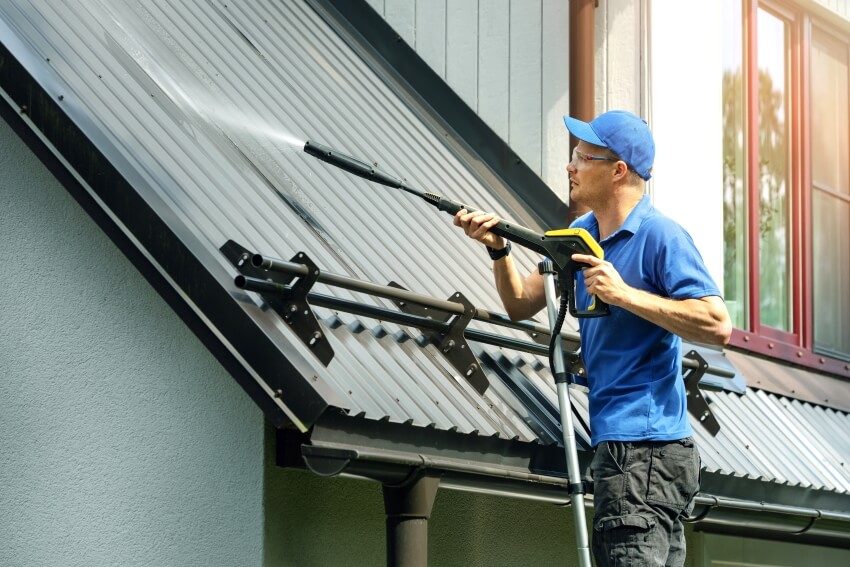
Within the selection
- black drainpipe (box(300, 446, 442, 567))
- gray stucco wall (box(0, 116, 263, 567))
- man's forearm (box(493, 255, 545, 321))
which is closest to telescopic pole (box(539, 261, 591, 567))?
man's forearm (box(493, 255, 545, 321))

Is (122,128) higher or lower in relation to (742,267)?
lower

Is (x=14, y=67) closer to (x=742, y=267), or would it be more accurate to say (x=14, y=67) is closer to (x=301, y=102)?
(x=301, y=102)

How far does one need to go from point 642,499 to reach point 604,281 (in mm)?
719

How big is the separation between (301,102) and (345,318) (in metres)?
1.64

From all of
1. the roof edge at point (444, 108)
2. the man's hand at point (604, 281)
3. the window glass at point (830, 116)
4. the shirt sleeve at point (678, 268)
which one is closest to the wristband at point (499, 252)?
the man's hand at point (604, 281)

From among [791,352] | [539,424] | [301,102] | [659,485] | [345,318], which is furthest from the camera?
[791,352]

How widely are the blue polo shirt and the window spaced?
3701 millimetres

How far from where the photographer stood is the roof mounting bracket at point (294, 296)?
4.89m

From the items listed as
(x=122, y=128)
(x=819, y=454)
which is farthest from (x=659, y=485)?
(x=819, y=454)

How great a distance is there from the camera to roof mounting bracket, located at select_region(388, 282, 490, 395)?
224 inches

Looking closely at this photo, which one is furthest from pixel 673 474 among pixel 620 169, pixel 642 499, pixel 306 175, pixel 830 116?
pixel 830 116

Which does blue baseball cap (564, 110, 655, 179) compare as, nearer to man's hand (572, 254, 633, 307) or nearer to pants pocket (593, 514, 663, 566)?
man's hand (572, 254, 633, 307)

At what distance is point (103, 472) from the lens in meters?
5.08

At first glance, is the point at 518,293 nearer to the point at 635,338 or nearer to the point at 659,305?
the point at 635,338
